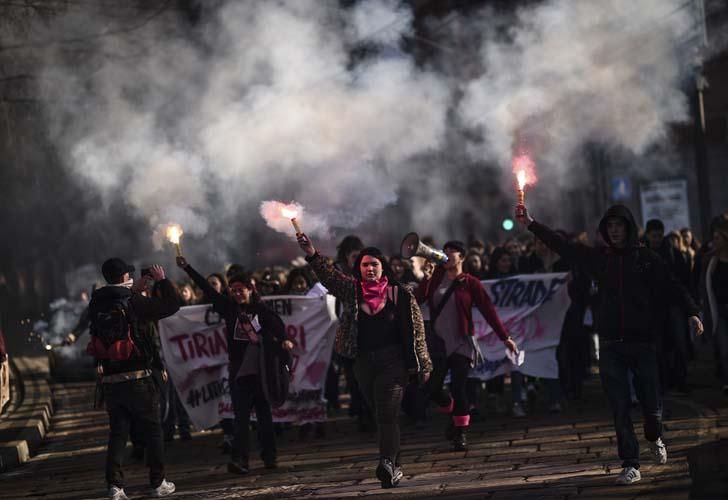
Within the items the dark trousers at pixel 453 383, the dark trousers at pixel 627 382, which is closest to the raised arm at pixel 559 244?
the dark trousers at pixel 627 382

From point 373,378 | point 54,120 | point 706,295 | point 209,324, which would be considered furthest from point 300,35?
Answer: point 373,378

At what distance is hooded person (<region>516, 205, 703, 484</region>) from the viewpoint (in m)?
7.36

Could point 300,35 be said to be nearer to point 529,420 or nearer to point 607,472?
point 529,420

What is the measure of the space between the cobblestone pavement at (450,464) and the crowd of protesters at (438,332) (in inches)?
9.0

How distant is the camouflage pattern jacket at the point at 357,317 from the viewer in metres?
7.78

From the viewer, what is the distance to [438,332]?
9.75 metres

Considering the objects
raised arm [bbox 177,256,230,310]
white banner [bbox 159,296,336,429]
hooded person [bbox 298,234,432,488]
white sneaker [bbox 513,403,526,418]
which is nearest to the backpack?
raised arm [bbox 177,256,230,310]

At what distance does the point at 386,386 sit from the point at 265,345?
1.76m

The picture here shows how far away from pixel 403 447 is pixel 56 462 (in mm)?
3513

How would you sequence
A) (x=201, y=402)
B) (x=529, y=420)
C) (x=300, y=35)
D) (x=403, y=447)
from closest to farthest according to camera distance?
(x=403, y=447) < (x=529, y=420) < (x=201, y=402) < (x=300, y=35)

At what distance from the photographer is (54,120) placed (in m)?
18.3

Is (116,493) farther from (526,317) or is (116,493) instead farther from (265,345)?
(526,317)

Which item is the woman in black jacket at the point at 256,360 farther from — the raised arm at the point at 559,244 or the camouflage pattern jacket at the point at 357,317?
the raised arm at the point at 559,244

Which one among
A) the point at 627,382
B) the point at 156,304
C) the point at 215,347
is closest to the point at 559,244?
the point at 627,382
